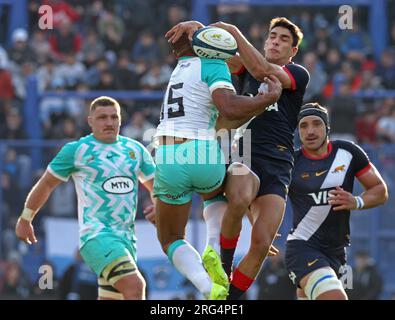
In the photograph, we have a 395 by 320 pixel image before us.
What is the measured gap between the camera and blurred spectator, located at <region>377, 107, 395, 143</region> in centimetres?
1836

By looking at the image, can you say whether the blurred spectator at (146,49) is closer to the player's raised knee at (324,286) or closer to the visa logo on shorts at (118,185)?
the visa logo on shorts at (118,185)

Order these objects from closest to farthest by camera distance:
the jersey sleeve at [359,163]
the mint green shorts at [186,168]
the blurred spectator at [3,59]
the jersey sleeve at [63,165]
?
1. the mint green shorts at [186,168]
2. the jersey sleeve at [63,165]
3. the jersey sleeve at [359,163]
4. the blurred spectator at [3,59]

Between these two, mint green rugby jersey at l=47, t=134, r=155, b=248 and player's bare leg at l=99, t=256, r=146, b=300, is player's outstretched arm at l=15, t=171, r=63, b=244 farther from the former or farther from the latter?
player's bare leg at l=99, t=256, r=146, b=300

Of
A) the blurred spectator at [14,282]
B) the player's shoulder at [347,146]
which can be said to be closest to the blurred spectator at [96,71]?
the blurred spectator at [14,282]

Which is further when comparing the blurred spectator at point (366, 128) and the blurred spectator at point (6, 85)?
the blurred spectator at point (6, 85)

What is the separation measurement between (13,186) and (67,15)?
18.1ft

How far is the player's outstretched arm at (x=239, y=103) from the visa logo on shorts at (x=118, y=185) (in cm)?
212

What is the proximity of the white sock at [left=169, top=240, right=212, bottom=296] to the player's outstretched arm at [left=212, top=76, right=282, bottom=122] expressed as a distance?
1.19 meters

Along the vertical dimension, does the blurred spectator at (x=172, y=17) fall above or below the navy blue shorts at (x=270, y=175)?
above

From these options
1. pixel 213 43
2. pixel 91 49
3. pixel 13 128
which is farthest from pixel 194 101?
pixel 91 49

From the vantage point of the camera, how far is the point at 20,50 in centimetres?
2050

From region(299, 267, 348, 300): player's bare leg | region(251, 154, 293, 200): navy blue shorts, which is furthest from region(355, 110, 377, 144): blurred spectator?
region(251, 154, 293, 200): navy blue shorts

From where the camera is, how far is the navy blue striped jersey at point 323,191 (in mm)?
11438

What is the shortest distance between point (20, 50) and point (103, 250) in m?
10.2
